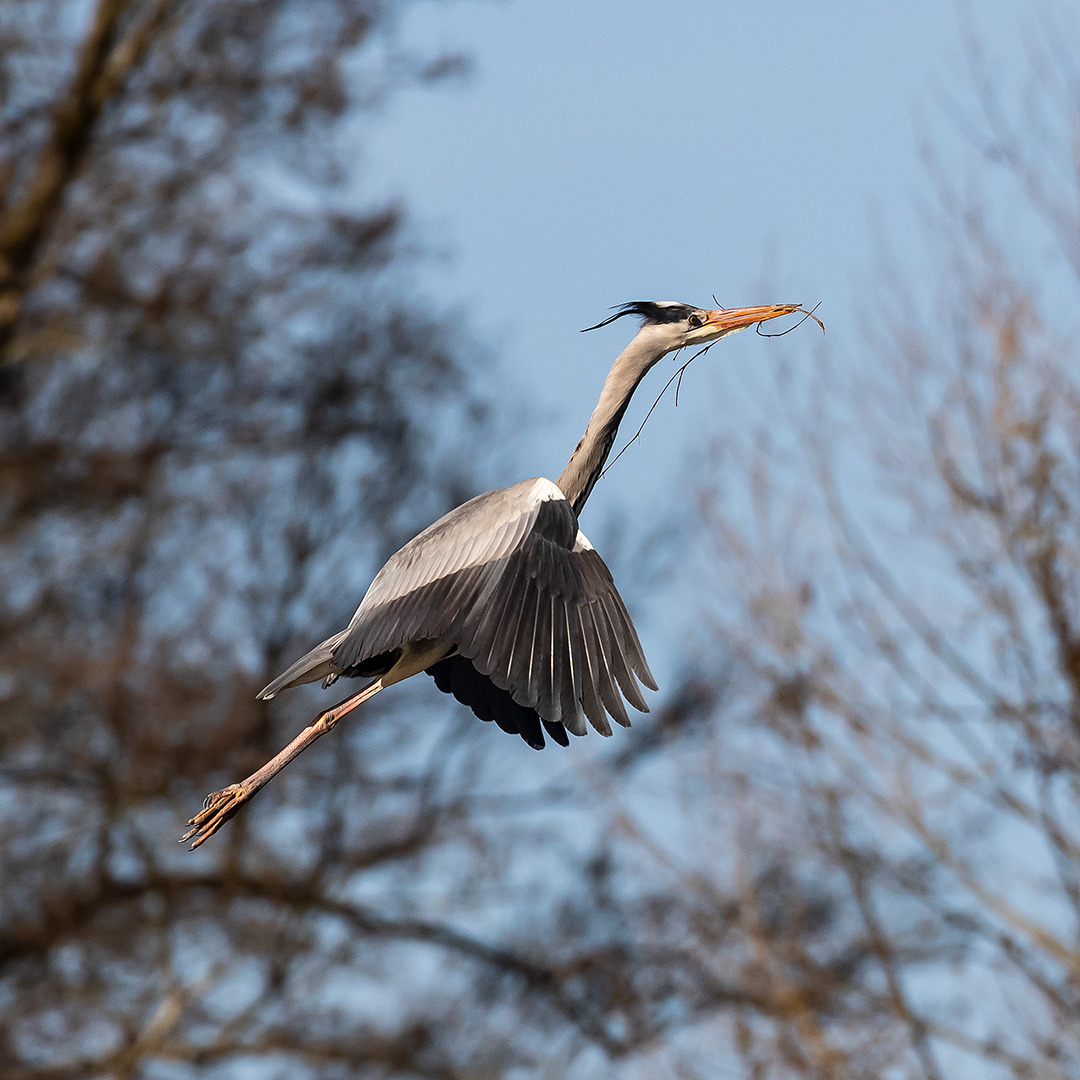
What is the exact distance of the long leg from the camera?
3094 millimetres

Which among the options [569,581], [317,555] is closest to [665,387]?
[569,581]

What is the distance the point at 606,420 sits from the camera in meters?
3.29

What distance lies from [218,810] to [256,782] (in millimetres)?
197

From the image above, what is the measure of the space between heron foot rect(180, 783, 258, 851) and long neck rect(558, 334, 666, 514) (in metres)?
0.96

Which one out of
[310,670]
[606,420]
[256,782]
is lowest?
[256,782]

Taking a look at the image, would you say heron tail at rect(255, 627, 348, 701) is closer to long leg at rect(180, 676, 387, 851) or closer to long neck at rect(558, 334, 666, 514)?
long leg at rect(180, 676, 387, 851)

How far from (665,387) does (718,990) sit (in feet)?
37.3

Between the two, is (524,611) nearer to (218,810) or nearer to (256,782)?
(256,782)

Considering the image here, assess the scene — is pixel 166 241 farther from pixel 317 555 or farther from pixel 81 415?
pixel 317 555

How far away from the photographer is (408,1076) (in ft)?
48.0

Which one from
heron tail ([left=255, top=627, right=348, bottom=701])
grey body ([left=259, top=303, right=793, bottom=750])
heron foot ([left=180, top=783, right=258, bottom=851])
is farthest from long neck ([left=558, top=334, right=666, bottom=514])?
heron foot ([left=180, top=783, right=258, bottom=851])

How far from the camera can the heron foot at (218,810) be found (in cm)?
313

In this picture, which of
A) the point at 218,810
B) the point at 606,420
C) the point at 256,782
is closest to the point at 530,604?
the point at 606,420

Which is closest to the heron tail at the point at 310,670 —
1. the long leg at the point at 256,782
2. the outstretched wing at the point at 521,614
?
the outstretched wing at the point at 521,614
